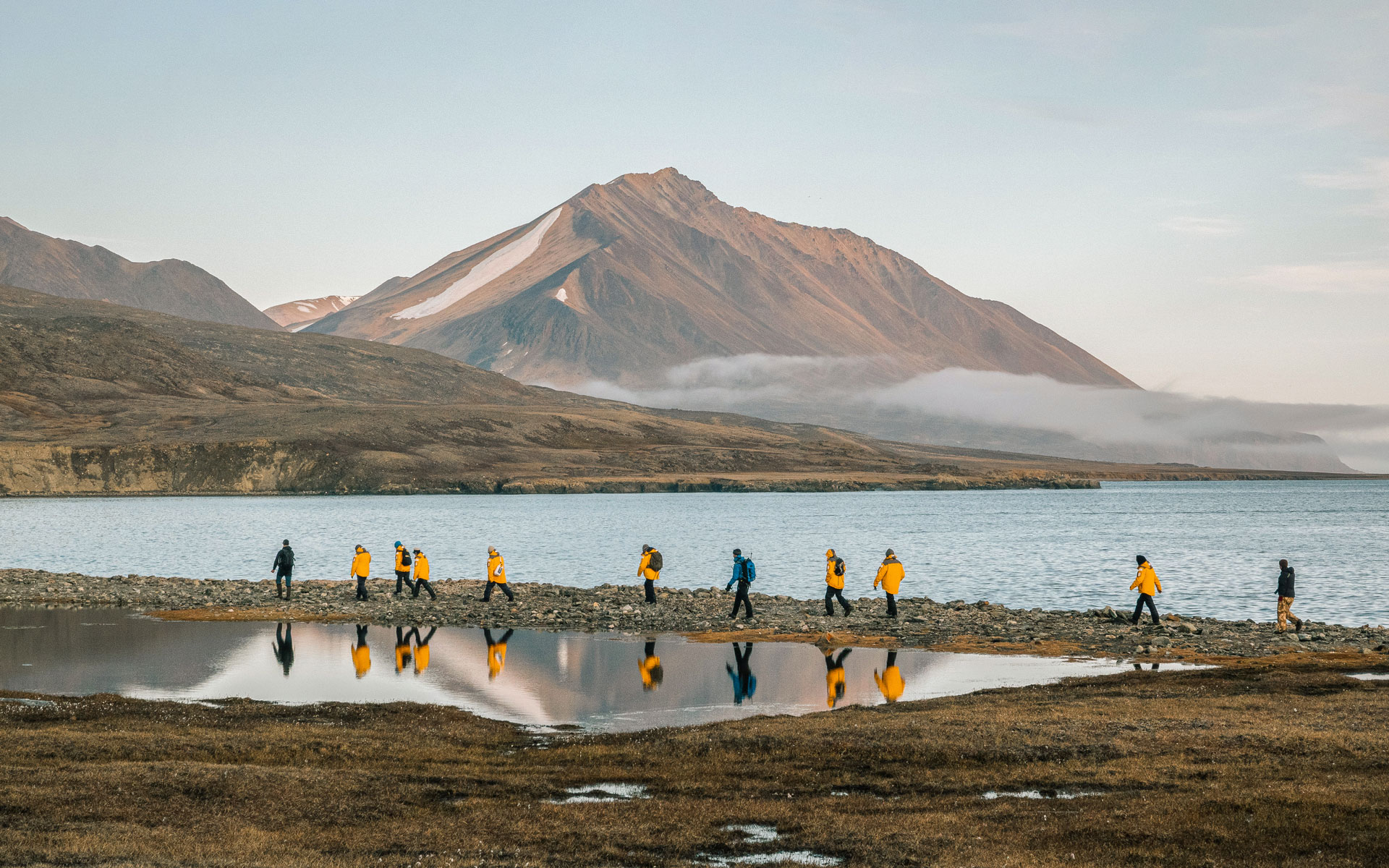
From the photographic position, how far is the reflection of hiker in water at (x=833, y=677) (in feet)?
92.6

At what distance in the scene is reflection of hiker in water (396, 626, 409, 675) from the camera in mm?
33188

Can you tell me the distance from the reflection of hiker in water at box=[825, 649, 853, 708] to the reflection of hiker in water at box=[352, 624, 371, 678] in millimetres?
12385

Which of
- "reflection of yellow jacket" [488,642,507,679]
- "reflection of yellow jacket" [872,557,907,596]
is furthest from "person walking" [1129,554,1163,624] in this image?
"reflection of yellow jacket" [488,642,507,679]

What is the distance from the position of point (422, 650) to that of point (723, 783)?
63.6 feet

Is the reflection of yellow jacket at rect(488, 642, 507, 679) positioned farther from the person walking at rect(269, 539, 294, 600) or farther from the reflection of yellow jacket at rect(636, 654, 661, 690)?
the person walking at rect(269, 539, 294, 600)

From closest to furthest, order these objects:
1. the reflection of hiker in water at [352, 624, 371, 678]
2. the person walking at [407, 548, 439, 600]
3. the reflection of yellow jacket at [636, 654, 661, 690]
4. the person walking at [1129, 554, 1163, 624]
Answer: the reflection of yellow jacket at [636, 654, 661, 690]
the reflection of hiker in water at [352, 624, 371, 678]
the person walking at [1129, 554, 1163, 624]
the person walking at [407, 548, 439, 600]

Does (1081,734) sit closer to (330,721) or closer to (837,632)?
(330,721)

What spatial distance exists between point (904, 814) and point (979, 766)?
3.75 metres

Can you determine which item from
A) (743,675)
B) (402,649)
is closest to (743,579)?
(743,675)

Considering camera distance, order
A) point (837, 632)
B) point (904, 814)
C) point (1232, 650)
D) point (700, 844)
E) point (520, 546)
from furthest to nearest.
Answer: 1. point (520, 546)
2. point (837, 632)
3. point (1232, 650)
4. point (904, 814)
5. point (700, 844)

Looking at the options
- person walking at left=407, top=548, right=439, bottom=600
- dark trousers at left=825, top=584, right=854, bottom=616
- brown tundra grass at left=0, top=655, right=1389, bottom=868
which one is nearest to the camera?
brown tundra grass at left=0, top=655, right=1389, bottom=868

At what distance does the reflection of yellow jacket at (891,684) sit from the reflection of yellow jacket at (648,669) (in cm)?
570

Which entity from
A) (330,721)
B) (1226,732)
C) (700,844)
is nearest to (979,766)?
(1226,732)

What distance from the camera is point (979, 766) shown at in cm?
1977
